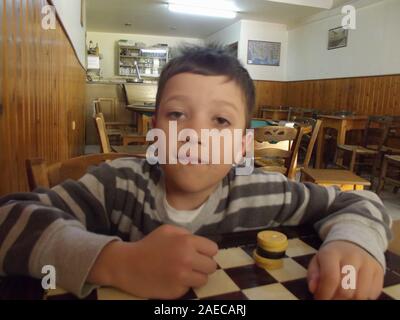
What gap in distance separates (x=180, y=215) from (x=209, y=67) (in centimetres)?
33

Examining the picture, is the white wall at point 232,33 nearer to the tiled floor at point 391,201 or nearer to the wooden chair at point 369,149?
the wooden chair at point 369,149

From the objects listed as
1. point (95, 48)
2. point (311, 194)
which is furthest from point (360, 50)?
point (95, 48)

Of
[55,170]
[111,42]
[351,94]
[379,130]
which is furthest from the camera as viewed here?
[111,42]

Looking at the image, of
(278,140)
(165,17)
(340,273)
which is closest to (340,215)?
(340,273)

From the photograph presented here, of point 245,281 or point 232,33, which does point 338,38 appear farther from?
point 245,281

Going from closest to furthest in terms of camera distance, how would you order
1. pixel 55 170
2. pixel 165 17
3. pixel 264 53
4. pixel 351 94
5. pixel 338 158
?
1. pixel 55 170
2. pixel 338 158
3. pixel 351 94
4. pixel 165 17
5. pixel 264 53

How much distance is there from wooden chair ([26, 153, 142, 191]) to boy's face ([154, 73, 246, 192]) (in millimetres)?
329

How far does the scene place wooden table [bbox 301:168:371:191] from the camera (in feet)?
7.45

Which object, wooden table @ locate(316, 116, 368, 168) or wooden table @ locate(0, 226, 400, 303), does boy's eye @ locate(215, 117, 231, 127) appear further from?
wooden table @ locate(316, 116, 368, 168)

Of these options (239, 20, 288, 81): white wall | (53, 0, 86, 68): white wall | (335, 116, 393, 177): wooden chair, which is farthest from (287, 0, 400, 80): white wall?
(53, 0, 86, 68): white wall

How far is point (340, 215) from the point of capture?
0.64 metres

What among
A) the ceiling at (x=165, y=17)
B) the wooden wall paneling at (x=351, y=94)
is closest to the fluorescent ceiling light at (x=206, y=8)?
the ceiling at (x=165, y=17)
